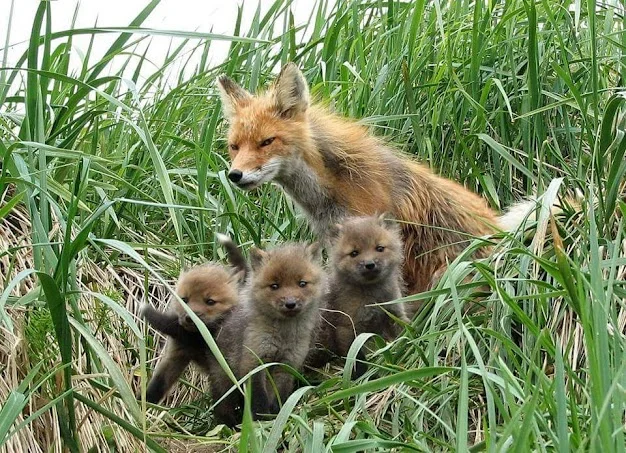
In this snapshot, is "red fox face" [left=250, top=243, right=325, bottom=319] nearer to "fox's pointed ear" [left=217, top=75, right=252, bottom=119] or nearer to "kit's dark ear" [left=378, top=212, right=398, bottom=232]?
"kit's dark ear" [left=378, top=212, right=398, bottom=232]

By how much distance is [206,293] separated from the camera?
4672 millimetres

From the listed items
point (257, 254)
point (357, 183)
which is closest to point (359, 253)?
point (257, 254)

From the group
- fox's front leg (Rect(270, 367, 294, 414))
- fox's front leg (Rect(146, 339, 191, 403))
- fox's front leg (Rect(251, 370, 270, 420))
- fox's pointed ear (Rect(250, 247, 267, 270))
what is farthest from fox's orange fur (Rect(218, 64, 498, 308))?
fox's front leg (Rect(251, 370, 270, 420))

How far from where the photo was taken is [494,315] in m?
4.08

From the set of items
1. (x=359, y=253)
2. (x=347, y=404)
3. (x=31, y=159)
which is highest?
(x=31, y=159)

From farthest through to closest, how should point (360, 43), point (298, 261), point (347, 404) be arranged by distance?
point (360, 43), point (298, 261), point (347, 404)

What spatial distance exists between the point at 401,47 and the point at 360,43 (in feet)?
1.02

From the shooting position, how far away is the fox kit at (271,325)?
4.56 m

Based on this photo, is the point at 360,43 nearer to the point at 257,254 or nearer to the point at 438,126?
the point at 438,126

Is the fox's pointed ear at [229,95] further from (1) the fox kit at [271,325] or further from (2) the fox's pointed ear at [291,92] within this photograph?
(1) the fox kit at [271,325]

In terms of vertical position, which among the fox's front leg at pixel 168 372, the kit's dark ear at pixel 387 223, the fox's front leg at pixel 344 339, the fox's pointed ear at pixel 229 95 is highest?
the fox's pointed ear at pixel 229 95

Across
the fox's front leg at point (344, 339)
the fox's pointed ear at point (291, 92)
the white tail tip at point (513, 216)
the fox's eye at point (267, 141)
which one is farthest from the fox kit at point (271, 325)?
the fox's pointed ear at point (291, 92)

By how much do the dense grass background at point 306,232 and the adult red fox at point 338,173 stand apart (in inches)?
7.6

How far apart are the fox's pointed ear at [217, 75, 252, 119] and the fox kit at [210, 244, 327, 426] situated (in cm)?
179
